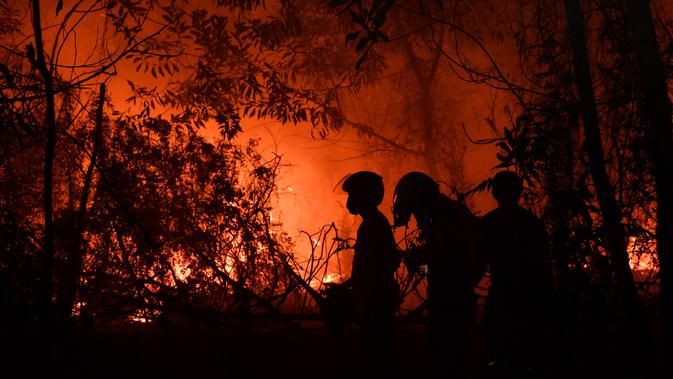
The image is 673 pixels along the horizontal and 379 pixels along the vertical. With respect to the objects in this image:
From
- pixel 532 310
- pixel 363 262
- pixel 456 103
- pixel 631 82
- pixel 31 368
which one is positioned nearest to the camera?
pixel 363 262

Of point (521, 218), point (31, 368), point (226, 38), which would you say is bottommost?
point (31, 368)

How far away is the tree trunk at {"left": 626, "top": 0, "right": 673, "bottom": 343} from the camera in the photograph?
3625 mm

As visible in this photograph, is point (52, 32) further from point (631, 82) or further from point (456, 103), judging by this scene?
point (631, 82)

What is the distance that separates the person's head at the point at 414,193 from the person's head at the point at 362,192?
0.21 meters

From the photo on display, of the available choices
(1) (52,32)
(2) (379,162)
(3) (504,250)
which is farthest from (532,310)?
(1) (52,32)

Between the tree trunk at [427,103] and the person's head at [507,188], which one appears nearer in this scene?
the person's head at [507,188]

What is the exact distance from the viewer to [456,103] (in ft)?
49.4

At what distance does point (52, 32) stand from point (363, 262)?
12624mm

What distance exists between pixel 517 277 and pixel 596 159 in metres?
1.21

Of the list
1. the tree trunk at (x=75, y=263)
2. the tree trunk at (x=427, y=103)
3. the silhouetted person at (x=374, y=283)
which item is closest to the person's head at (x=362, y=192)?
the silhouetted person at (x=374, y=283)

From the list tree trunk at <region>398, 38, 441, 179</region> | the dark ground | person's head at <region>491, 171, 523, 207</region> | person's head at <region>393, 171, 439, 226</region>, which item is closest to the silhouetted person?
person's head at <region>393, 171, 439, 226</region>

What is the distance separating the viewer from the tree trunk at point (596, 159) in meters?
4.16

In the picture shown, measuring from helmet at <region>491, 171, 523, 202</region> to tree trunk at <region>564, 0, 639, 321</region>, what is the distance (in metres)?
0.62

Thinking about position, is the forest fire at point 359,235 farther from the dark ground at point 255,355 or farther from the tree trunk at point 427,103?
the tree trunk at point 427,103
